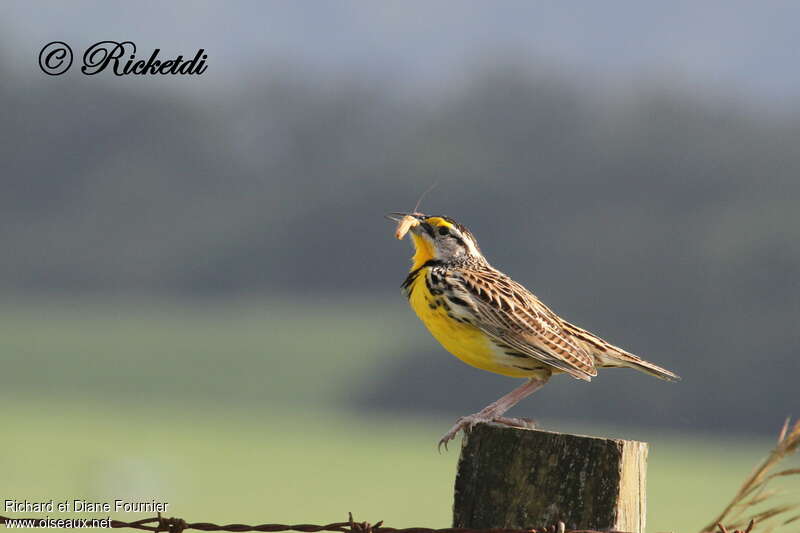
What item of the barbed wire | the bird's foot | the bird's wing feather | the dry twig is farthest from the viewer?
the bird's wing feather

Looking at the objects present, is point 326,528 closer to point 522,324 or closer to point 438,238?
point 522,324

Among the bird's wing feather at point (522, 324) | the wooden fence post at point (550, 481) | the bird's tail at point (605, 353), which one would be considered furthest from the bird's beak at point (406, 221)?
the wooden fence post at point (550, 481)

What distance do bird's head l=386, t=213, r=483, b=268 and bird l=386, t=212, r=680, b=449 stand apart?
0.03 metres

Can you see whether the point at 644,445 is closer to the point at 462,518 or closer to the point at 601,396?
the point at 462,518

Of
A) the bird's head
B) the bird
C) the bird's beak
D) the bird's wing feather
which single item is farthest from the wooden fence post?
the bird's head

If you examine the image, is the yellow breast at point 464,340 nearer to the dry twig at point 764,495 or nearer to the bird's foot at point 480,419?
the bird's foot at point 480,419

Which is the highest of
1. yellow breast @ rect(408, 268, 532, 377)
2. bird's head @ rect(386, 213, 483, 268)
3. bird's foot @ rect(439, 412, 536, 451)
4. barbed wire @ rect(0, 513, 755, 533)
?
bird's head @ rect(386, 213, 483, 268)

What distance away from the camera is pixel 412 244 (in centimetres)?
455

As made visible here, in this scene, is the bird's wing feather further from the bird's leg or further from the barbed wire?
the barbed wire

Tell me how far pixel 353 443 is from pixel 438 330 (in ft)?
95.4

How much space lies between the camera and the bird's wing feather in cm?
391

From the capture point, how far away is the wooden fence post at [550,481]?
9.26 ft

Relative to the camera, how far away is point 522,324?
398 centimetres

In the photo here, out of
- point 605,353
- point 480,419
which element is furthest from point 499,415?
point 605,353
